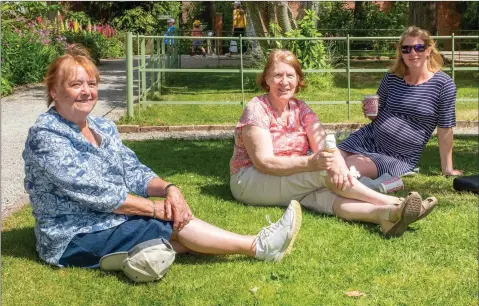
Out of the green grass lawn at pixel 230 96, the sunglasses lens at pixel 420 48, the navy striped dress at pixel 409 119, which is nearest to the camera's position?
the sunglasses lens at pixel 420 48

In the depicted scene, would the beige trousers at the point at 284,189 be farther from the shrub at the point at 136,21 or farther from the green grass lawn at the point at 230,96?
the shrub at the point at 136,21

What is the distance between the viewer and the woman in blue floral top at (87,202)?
3998 mm

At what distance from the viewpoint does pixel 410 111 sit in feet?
21.0

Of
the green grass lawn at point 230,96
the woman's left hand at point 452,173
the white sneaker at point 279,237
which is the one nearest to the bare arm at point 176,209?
the white sneaker at point 279,237

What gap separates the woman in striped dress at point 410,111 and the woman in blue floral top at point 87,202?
2334mm

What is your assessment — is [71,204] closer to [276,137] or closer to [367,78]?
[276,137]

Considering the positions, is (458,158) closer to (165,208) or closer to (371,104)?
(371,104)

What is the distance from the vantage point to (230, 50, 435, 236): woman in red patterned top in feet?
16.3

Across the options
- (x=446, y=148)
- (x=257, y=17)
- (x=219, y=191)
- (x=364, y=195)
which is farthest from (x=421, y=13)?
(x=364, y=195)

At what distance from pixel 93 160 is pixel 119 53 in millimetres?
26939

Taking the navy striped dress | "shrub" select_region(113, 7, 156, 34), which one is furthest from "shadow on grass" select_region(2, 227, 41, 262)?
"shrub" select_region(113, 7, 156, 34)

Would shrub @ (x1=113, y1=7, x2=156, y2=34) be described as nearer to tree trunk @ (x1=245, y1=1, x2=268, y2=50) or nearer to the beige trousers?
tree trunk @ (x1=245, y1=1, x2=268, y2=50)

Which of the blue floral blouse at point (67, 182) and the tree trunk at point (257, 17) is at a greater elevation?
the tree trunk at point (257, 17)

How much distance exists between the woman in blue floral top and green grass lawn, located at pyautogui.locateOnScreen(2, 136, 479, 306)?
13cm
